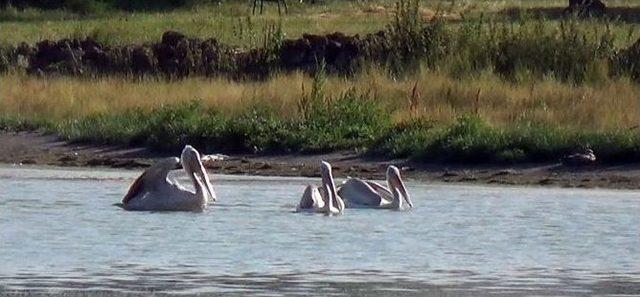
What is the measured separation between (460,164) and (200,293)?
8.24 metres

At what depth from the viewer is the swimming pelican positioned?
46.0ft

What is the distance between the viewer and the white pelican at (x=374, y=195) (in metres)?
14.3

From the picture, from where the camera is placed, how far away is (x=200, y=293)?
30.5 feet

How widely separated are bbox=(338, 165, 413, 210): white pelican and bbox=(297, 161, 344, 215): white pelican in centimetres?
15

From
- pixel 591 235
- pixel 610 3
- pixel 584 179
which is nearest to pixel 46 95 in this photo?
pixel 584 179

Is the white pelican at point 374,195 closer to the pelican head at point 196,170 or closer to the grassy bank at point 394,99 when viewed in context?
the pelican head at point 196,170

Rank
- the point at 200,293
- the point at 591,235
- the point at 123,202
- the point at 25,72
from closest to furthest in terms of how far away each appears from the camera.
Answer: the point at 200,293 < the point at 591,235 < the point at 123,202 < the point at 25,72

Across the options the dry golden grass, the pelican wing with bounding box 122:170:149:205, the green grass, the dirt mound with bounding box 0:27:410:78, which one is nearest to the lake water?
the pelican wing with bounding box 122:170:149:205

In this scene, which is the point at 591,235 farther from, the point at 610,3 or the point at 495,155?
the point at 610,3

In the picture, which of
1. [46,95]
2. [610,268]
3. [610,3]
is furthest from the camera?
[610,3]

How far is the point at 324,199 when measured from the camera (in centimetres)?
1406

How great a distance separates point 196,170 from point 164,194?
0.74 meters

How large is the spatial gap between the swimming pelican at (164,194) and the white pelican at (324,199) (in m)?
0.78

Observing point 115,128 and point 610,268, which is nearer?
point 610,268
